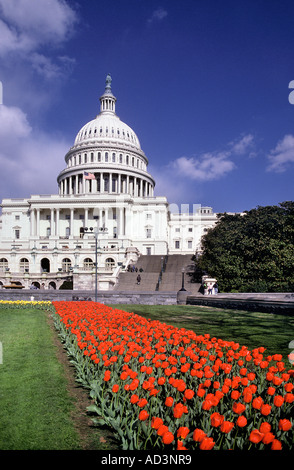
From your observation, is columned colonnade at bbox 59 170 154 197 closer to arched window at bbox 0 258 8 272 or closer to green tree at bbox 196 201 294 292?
arched window at bbox 0 258 8 272

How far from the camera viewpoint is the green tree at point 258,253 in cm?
3538

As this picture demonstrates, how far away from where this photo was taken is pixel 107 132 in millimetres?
112125

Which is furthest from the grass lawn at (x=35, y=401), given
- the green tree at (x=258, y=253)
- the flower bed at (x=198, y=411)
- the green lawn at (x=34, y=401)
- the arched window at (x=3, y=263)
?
the arched window at (x=3, y=263)

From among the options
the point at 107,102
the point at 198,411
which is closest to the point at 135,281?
the point at 198,411

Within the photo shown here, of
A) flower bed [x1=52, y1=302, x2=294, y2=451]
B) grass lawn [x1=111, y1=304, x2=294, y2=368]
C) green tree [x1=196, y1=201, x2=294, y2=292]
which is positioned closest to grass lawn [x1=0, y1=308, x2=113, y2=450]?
flower bed [x1=52, y1=302, x2=294, y2=451]

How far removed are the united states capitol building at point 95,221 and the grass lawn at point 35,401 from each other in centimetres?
3685

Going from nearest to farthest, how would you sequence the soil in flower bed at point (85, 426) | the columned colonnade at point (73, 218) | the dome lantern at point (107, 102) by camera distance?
the soil in flower bed at point (85, 426)
the columned colonnade at point (73, 218)
the dome lantern at point (107, 102)

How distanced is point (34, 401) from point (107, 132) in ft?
365

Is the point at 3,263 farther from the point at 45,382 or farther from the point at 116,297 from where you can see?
the point at 45,382

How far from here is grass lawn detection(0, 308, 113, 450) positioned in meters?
5.17

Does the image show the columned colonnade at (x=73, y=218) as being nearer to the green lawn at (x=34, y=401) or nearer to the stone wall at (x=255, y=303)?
the stone wall at (x=255, y=303)

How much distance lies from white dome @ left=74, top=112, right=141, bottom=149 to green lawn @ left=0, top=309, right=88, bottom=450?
10148 cm

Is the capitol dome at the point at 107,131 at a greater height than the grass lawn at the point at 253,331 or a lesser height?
greater

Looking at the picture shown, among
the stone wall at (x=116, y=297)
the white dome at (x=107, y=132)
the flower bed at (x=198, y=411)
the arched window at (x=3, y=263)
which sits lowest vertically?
the stone wall at (x=116, y=297)
